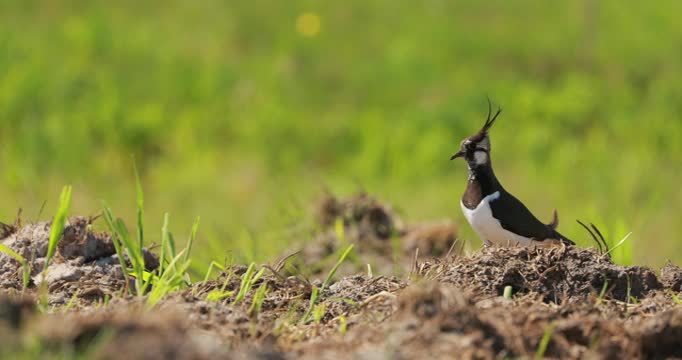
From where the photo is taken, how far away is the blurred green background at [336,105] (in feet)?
33.9

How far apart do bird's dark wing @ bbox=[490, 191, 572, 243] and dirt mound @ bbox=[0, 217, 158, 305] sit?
58.3 inches

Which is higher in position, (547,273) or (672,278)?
(672,278)

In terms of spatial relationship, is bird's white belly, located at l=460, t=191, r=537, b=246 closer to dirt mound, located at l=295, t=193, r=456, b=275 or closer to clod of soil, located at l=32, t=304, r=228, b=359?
clod of soil, located at l=32, t=304, r=228, b=359

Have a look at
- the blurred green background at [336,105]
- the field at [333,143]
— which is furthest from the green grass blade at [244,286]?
the blurred green background at [336,105]

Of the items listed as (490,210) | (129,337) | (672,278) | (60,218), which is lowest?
(129,337)

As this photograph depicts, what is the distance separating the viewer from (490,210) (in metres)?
4.73

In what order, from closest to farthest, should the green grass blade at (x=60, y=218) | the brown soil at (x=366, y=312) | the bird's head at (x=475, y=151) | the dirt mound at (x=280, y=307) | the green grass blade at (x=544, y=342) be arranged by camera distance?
the brown soil at (x=366, y=312)
the green grass blade at (x=544, y=342)
the dirt mound at (x=280, y=307)
the green grass blade at (x=60, y=218)
the bird's head at (x=475, y=151)

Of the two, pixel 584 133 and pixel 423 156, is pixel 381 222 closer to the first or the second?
pixel 423 156

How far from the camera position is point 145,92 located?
12.8 m

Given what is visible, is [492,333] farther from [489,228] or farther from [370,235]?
[370,235]

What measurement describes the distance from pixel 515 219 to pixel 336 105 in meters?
8.45

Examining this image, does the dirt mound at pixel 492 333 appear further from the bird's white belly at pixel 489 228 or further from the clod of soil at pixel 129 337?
the bird's white belly at pixel 489 228

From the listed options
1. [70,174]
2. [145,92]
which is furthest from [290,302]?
[145,92]

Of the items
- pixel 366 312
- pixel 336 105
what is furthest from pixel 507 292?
pixel 336 105
